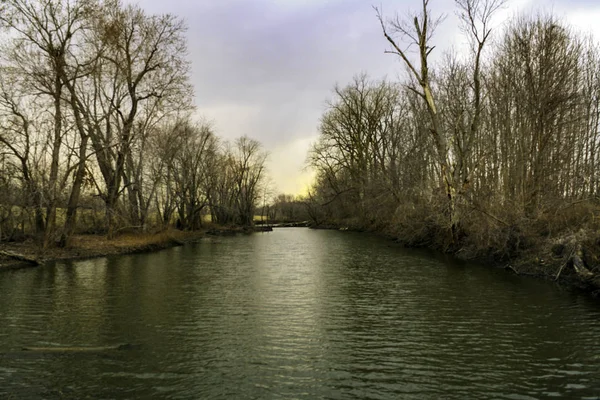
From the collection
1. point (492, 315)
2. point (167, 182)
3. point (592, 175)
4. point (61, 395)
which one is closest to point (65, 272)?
point (61, 395)

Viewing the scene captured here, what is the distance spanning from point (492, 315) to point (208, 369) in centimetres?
715

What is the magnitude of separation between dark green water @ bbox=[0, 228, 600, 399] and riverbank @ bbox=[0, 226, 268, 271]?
441cm

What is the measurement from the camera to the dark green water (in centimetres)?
626

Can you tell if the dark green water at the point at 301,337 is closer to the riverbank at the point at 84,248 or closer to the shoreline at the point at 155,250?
the shoreline at the point at 155,250

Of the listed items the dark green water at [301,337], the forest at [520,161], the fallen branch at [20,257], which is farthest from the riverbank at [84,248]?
the forest at [520,161]

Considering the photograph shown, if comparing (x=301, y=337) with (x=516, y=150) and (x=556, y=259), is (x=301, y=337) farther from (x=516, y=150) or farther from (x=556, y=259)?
(x=516, y=150)

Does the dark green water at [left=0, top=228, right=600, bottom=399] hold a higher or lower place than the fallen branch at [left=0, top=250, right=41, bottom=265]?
lower

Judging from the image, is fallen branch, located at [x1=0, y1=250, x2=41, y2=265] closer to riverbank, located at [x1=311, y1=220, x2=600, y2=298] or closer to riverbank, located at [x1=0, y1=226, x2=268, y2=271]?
riverbank, located at [x1=0, y1=226, x2=268, y2=271]

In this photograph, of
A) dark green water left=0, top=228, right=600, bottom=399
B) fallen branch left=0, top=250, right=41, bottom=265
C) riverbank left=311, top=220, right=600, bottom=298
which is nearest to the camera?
dark green water left=0, top=228, right=600, bottom=399

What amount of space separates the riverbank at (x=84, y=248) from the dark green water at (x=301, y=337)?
441 centimetres

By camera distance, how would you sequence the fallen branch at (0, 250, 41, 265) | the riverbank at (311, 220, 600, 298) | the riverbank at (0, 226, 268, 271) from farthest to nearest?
the riverbank at (0, 226, 268, 271) < the fallen branch at (0, 250, 41, 265) < the riverbank at (311, 220, 600, 298)

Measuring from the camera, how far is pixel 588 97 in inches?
928

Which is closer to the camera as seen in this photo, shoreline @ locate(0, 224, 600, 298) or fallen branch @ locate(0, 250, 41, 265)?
shoreline @ locate(0, 224, 600, 298)

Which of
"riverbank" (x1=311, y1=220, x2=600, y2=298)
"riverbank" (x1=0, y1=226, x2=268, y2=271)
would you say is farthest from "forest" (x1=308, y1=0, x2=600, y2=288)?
"riverbank" (x1=0, y1=226, x2=268, y2=271)
